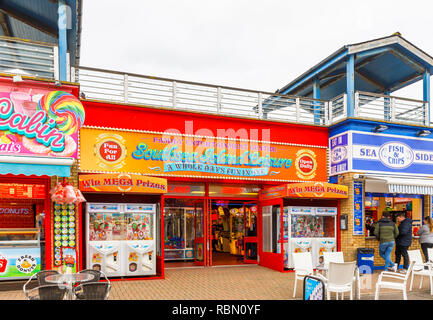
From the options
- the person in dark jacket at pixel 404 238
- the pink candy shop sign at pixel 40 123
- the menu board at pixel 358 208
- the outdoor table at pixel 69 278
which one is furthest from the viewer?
the menu board at pixel 358 208

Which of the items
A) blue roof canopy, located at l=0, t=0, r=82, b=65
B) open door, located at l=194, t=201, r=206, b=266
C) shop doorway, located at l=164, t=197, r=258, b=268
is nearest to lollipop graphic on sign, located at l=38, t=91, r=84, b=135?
blue roof canopy, located at l=0, t=0, r=82, b=65

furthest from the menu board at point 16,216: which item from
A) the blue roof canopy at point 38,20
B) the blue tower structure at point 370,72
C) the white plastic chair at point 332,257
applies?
the blue tower structure at point 370,72

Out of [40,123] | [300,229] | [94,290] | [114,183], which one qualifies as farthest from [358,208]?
[40,123]

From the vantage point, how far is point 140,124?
10.7m

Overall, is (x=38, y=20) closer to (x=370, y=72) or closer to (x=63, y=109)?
(x=63, y=109)

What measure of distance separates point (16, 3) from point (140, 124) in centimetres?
476

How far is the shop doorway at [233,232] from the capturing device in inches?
498

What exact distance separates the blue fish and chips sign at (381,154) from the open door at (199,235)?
442 centimetres

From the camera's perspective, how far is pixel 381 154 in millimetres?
12234

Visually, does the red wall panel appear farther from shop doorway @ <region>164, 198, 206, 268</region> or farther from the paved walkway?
the paved walkway

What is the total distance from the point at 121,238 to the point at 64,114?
133 inches

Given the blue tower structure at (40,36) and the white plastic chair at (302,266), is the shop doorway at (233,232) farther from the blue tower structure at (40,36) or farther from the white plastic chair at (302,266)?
the blue tower structure at (40,36)

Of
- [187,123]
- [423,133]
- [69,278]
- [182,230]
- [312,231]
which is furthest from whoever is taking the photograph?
[182,230]

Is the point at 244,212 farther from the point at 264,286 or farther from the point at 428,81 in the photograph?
the point at 428,81
